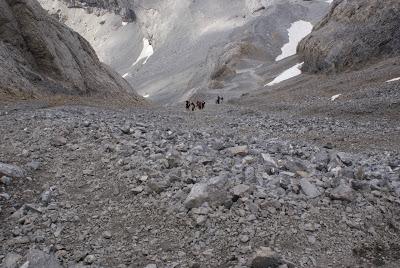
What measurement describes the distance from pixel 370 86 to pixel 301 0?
95.9 metres

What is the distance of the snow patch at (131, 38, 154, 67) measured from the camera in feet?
468

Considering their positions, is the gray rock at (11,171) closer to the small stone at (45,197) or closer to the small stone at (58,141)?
the small stone at (45,197)

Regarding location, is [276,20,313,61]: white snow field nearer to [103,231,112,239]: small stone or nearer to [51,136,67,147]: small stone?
[51,136,67,147]: small stone


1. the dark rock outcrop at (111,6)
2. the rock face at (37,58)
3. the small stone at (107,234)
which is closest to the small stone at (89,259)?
the small stone at (107,234)

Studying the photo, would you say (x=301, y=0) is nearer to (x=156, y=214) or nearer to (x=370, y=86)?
(x=370, y=86)

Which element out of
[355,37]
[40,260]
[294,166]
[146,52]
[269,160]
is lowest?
[355,37]

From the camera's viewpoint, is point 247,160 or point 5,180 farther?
point 247,160

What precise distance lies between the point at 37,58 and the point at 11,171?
79.0 feet

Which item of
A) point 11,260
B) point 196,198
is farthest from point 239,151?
point 11,260

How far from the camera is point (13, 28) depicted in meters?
31.9

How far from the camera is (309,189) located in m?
9.91

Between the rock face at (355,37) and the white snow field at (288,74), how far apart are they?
3.11 metres

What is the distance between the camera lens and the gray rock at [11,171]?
10.6 m

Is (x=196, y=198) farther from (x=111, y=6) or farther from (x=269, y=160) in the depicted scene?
(x=111, y=6)
